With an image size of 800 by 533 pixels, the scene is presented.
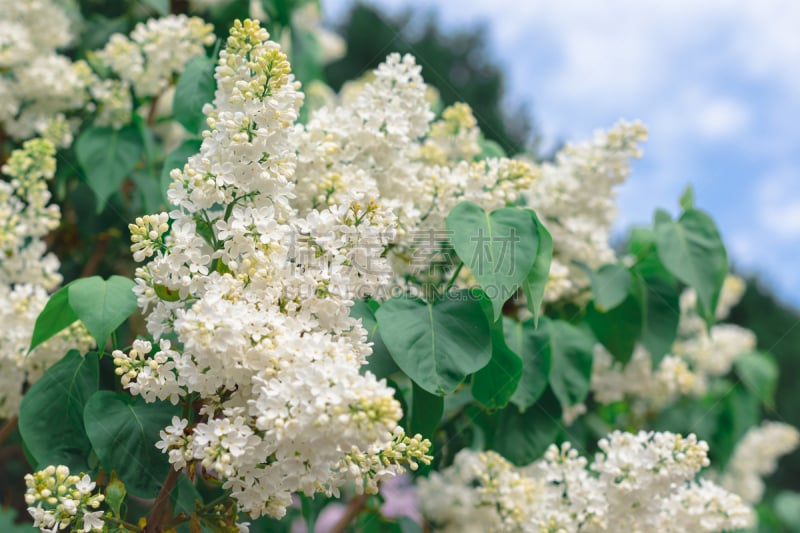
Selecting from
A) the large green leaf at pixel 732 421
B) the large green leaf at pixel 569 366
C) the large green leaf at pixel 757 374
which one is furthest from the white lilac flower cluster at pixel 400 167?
the large green leaf at pixel 757 374

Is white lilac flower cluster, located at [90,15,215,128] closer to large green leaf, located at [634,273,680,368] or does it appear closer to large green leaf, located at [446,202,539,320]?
large green leaf, located at [446,202,539,320]

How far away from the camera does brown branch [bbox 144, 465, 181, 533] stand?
1126 millimetres

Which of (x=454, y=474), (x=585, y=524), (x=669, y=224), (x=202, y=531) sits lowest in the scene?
(x=454, y=474)

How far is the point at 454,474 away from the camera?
7.04 ft

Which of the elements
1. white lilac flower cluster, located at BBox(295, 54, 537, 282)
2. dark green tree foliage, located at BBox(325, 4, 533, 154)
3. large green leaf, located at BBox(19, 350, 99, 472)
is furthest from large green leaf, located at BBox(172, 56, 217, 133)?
dark green tree foliage, located at BBox(325, 4, 533, 154)

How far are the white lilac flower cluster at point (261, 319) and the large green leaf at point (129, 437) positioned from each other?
104 mm

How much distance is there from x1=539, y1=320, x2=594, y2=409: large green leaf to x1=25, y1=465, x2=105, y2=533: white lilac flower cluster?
96cm

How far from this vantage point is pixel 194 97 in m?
1.53

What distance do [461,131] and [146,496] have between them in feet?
3.58

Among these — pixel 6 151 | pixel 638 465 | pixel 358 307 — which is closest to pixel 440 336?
pixel 358 307

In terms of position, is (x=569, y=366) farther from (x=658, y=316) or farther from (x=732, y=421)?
(x=732, y=421)

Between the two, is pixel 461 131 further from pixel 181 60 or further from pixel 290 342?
pixel 290 342

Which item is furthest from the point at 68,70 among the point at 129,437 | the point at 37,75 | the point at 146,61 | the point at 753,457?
the point at 753,457

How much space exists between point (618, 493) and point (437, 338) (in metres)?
0.51
